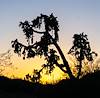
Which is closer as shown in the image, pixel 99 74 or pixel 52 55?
pixel 99 74

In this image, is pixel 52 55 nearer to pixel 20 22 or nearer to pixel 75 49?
pixel 75 49

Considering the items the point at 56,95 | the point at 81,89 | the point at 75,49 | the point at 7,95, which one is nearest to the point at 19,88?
the point at 7,95

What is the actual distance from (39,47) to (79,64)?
387 cm

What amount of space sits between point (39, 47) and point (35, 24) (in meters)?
1.95

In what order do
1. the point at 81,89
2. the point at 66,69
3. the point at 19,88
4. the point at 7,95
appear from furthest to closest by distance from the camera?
1. the point at 66,69
2. the point at 19,88
3. the point at 7,95
4. the point at 81,89

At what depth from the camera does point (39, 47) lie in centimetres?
2736

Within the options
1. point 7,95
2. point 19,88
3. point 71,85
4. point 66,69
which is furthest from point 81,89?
point 66,69

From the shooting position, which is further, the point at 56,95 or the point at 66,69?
the point at 66,69

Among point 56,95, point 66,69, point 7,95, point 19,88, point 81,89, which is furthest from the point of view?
point 66,69

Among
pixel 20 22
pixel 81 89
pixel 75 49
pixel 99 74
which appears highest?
pixel 20 22

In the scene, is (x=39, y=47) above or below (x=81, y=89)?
above

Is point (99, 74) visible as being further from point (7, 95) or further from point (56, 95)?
point (7, 95)

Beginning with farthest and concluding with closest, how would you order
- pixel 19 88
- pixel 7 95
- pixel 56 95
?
pixel 19 88 → pixel 7 95 → pixel 56 95

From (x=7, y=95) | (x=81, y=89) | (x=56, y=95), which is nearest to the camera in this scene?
(x=81, y=89)
